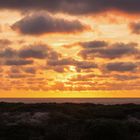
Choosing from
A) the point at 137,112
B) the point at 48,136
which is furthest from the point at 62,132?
the point at 137,112

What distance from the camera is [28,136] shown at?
3100 centimetres

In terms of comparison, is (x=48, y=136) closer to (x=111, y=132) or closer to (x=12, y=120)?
(x=111, y=132)

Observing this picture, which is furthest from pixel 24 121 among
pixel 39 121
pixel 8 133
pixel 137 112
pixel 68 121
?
pixel 137 112

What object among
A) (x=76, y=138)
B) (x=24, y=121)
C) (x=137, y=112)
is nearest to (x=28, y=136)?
(x=76, y=138)

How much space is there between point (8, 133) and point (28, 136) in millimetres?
2256

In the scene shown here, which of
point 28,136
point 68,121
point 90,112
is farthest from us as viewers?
point 90,112

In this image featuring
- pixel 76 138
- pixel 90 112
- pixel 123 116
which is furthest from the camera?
pixel 90 112

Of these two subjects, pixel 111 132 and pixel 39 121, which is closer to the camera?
pixel 111 132

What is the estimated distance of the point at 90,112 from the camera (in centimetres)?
4944

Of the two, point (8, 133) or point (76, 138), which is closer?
point (76, 138)

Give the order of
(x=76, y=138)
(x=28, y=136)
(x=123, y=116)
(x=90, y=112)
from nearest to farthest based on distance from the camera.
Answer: (x=76, y=138), (x=28, y=136), (x=123, y=116), (x=90, y=112)

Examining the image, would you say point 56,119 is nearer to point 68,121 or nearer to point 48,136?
point 68,121

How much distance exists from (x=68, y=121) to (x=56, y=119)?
1.73m

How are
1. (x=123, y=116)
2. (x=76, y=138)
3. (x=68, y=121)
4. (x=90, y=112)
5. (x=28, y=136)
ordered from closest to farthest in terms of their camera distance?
(x=76, y=138), (x=28, y=136), (x=68, y=121), (x=123, y=116), (x=90, y=112)
